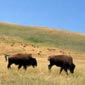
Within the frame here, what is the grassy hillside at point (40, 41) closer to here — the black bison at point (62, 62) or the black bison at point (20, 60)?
the black bison at point (20, 60)

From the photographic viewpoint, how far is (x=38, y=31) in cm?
9400

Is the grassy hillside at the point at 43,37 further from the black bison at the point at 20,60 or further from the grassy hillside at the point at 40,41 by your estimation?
the black bison at the point at 20,60

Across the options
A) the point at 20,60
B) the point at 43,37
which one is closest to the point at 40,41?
the point at 43,37

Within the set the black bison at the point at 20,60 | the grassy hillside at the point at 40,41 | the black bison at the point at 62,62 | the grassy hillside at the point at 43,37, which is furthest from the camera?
the grassy hillside at the point at 43,37

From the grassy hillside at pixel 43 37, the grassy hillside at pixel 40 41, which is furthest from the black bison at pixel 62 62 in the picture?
the grassy hillside at pixel 43 37

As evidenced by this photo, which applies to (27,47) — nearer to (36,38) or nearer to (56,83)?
(36,38)

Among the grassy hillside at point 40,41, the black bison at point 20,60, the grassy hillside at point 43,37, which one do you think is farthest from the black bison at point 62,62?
the grassy hillside at point 43,37

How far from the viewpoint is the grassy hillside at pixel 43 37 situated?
77.9 metres

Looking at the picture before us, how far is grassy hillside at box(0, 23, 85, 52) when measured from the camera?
7788 centimetres

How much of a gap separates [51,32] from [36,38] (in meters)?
11.1

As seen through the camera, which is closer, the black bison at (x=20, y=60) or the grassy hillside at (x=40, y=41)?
the black bison at (x=20, y=60)

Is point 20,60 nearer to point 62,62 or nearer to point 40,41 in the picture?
point 62,62

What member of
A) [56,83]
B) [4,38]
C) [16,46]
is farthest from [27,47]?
[56,83]

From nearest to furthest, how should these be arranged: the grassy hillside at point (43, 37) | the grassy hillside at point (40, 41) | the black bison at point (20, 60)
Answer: the black bison at point (20, 60), the grassy hillside at point (40, 41), the grassy hillside at point (43, 37)
